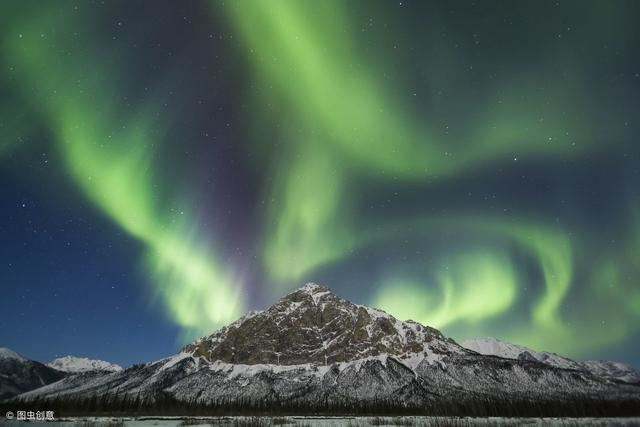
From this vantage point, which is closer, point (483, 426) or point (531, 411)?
point (483, 426)

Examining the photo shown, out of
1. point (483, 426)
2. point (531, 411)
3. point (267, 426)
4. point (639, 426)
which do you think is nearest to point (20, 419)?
point (267, 426)

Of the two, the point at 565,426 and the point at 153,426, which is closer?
the point at 153,426

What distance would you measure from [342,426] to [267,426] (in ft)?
60.6

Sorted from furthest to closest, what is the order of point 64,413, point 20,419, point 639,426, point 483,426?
1. point 64,413
2. point 20,419
3. point 483,426
4. point 639,426

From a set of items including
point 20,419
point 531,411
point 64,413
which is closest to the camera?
point 20,419

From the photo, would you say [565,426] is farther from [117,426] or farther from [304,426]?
[117,426]

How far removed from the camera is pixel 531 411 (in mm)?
198250

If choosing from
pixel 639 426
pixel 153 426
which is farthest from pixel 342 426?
pixel 639 426

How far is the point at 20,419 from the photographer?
135m

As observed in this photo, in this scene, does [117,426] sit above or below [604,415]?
below

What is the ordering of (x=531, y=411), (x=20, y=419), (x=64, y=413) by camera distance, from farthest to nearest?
1. (x=531, y=411)
2. (x=64, y=413)
3. (x=20, y=419)

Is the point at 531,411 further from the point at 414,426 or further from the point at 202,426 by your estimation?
the point at 202,426

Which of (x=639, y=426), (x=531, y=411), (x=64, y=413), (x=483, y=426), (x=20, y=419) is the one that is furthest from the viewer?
(x=531, y=411)

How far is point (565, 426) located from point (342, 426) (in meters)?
60.9
